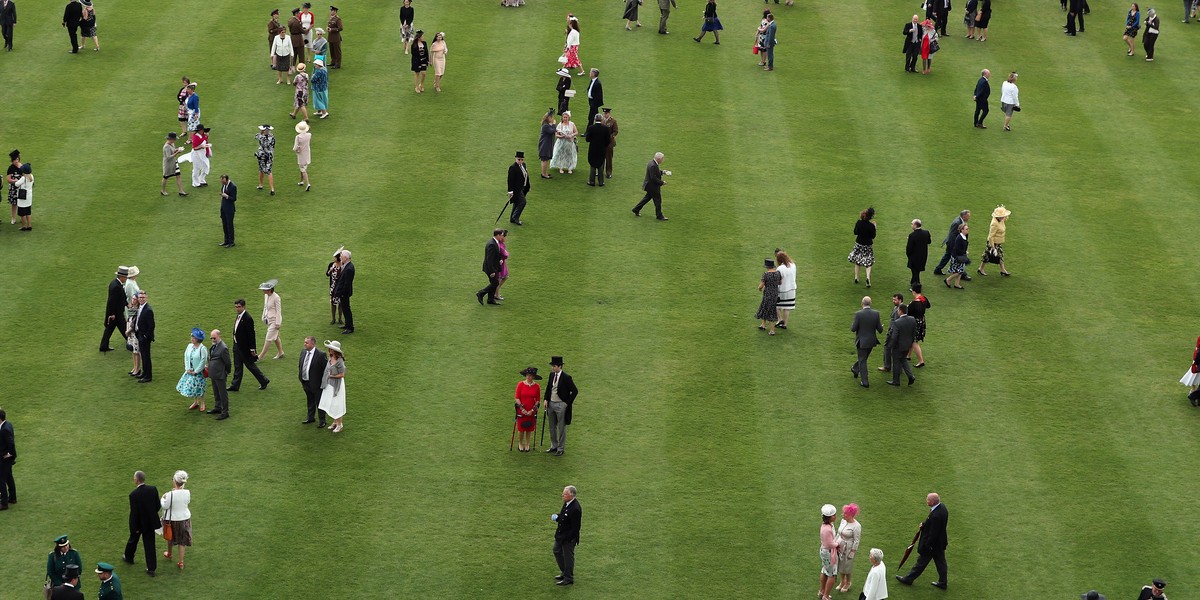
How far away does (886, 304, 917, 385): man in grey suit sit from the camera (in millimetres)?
27812

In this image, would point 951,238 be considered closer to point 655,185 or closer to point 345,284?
point 655,185

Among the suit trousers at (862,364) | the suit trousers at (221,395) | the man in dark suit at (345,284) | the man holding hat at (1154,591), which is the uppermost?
the man in dark suit at (345,284)

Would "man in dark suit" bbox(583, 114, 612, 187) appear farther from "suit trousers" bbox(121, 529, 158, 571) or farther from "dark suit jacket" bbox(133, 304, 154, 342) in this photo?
"suit trousers" bbox(121, 529, 158, 571)

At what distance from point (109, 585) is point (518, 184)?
16.2 metres

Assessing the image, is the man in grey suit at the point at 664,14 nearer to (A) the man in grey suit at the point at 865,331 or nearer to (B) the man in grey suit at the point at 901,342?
(A) the man in grey suit at the point at 865,331

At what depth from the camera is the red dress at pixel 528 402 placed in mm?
24781

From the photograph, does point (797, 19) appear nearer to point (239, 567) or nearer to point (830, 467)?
point (830, 467)

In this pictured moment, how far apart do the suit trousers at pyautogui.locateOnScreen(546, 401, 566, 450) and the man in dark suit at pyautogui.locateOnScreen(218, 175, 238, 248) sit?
10828 millimetres

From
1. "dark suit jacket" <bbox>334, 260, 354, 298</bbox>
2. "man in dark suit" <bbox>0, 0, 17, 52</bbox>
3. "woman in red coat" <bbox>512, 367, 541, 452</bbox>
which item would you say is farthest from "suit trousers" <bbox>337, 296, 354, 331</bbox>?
"man in dark suit" <bbox>0, 0, 17, 52</bbox>

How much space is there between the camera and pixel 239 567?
21.7 metres

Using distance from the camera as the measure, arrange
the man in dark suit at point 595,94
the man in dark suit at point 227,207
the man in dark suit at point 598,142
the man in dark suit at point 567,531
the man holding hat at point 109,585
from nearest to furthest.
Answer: the man holding hat at point 109,585 → the man in dark suit at point 567,531 → the man in dark suit at point 227,207 → the man in dark suit at point 598,142 → the man in dark suit at point 595,94

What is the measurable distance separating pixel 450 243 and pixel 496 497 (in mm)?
10437

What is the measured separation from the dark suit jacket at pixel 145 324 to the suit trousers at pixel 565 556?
9.40 m

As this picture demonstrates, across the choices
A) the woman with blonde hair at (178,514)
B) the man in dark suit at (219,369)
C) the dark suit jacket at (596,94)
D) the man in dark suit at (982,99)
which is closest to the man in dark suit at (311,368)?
the man in dark suit at (219,369)
